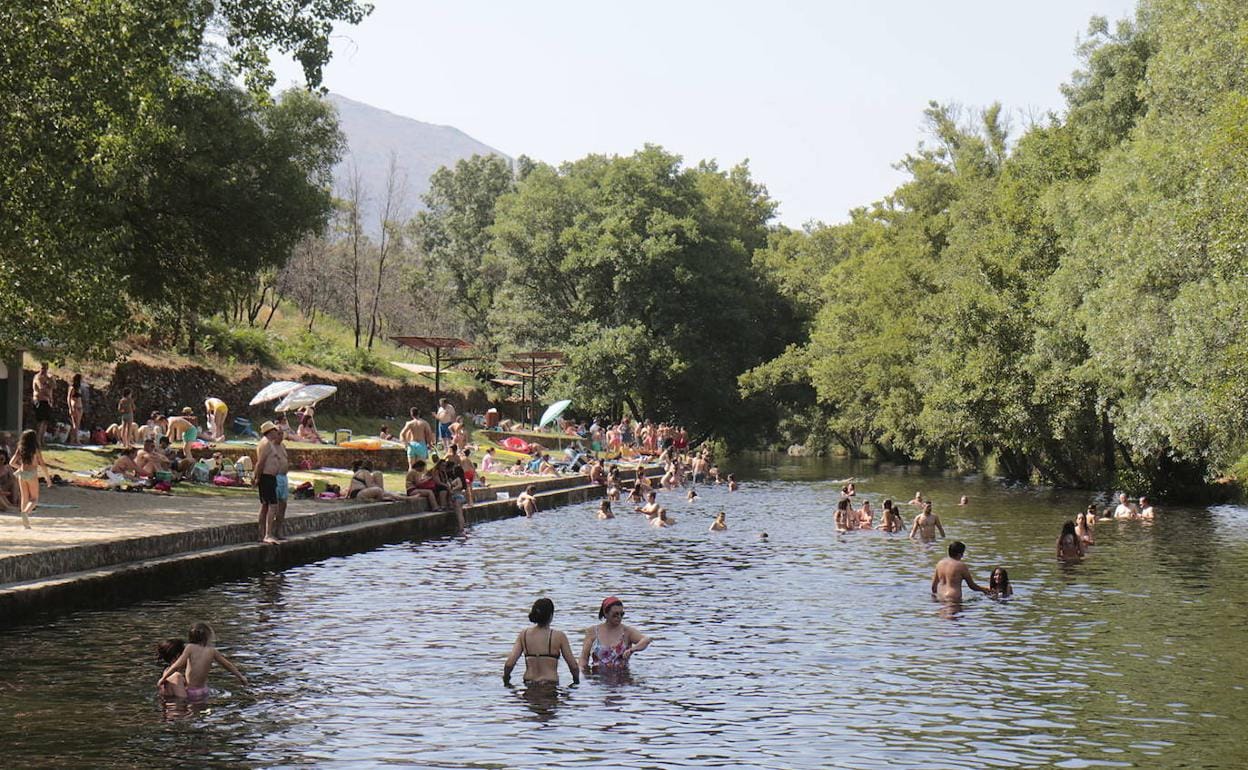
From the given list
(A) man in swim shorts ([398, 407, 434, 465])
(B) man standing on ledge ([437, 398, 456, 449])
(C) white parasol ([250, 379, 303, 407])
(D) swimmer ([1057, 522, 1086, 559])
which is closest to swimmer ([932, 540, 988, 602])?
(D) swimmer ([1057, 522, 1086, 559])

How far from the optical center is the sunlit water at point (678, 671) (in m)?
13.0

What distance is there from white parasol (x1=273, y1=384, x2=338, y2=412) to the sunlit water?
15.2 meters

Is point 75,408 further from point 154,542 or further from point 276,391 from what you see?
point 154,542

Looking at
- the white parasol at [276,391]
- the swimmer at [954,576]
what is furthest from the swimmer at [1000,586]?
the white parasol at [276,391]

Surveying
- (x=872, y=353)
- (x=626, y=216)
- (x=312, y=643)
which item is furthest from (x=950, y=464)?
(x=312, y=643)

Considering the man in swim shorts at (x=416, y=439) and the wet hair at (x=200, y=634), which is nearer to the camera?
the wet hair at (x=200, y=634)

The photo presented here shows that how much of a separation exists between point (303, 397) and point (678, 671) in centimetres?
2901

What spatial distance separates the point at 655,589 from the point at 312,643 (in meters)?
8.17

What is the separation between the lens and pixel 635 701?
603 inches

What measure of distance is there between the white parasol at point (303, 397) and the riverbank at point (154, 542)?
1196cm

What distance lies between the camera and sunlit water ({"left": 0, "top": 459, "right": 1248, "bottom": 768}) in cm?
1299

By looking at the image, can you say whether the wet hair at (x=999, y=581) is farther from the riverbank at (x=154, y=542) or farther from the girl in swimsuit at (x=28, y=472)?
the girl in swimsuit at (x=28, y=472)

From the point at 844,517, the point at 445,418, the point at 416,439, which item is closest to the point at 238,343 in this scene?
the point at 445,418

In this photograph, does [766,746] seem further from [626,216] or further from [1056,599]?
[626,216]
